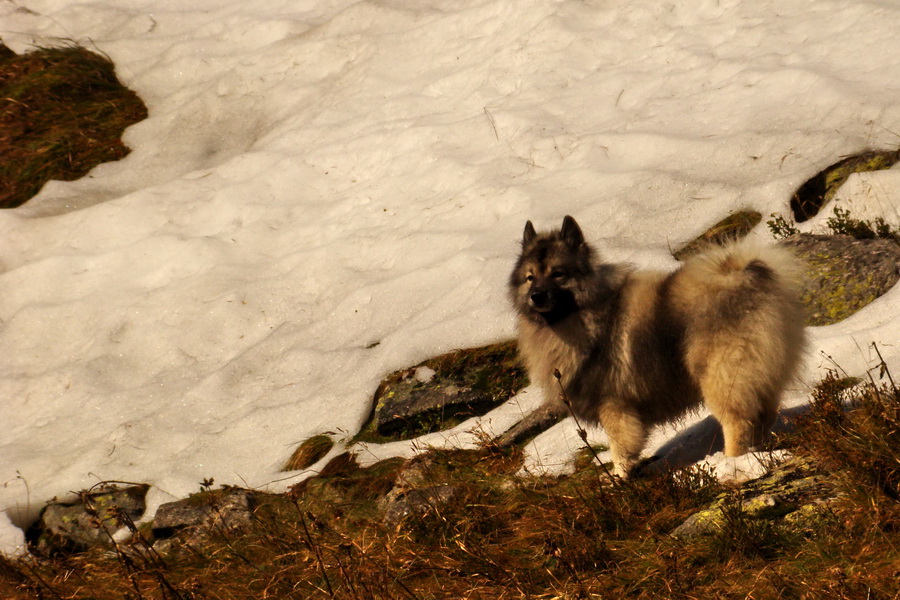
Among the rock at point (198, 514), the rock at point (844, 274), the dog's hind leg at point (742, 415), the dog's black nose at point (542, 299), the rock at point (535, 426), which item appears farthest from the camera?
the rock at point (535, 426)

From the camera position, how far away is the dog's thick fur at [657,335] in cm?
497

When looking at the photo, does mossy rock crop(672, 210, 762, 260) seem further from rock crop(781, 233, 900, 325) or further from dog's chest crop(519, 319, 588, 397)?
dog's chest crop(519, 319, 588, 397)

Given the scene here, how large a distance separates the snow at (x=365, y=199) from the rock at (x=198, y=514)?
0.37 m

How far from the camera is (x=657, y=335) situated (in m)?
5.35

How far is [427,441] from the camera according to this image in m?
6.57

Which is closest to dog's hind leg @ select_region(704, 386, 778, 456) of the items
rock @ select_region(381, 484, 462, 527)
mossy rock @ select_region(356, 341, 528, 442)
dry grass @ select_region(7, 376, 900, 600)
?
dry grass @ select_region(7, 376, 900, 600)

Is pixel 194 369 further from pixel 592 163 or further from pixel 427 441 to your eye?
pixel 592 163

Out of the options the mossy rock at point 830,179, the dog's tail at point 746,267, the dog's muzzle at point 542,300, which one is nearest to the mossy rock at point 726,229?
the mossy rock at point 830,179

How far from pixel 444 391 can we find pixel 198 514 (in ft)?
7.16

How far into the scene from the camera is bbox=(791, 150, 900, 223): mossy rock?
725 cm

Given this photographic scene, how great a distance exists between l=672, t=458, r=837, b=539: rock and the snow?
1.40 m

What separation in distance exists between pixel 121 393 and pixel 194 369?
761mm

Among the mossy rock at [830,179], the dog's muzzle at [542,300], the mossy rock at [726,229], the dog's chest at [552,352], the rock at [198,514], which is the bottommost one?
the rock at [198,514]

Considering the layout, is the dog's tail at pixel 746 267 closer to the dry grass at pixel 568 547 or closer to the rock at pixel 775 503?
the dry grass at pixel 568 547
